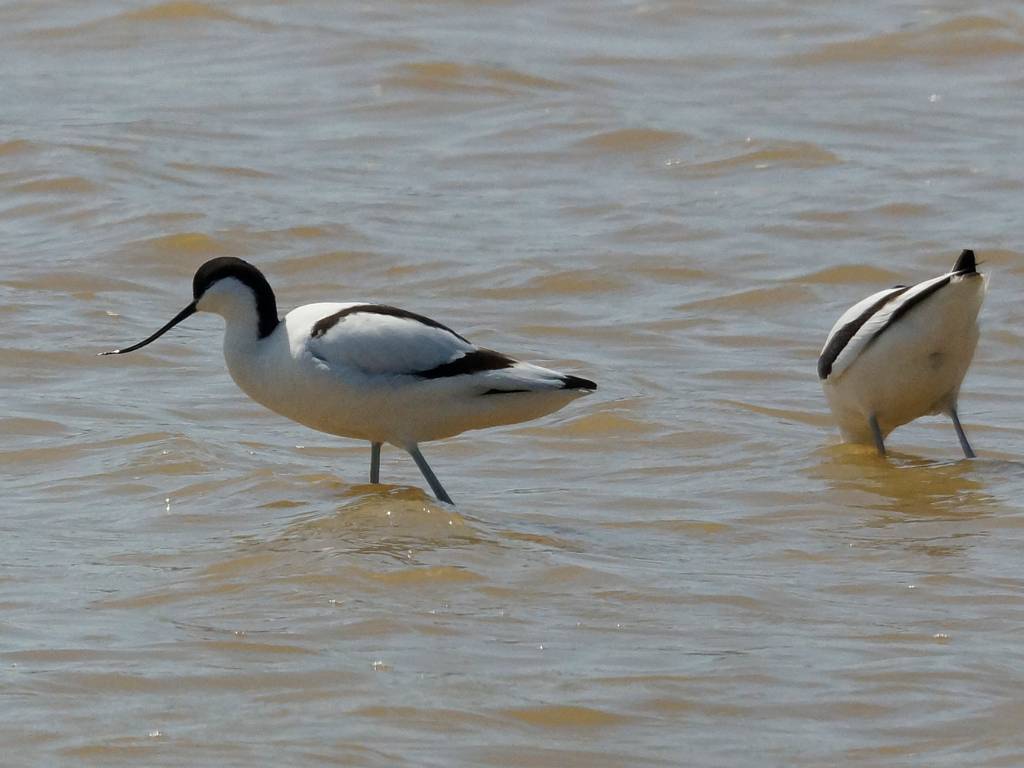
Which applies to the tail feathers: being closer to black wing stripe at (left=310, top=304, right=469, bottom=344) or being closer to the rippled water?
black wing stripe at (left=310, top=304, right=469, bottom=344)

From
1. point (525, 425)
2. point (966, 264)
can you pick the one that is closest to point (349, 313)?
point (525, 425)

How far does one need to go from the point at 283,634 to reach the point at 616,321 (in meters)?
5.54

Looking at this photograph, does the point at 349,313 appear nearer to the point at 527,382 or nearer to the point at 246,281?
the point at 246,281

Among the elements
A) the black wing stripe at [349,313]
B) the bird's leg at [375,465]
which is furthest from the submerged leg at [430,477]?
the black wing stripe at [349,313]

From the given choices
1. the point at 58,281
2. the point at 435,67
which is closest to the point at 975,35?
the point at 435,67

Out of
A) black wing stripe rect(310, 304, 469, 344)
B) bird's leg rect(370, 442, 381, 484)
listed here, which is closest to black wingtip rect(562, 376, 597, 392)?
black wing stripe rect(310, 304, 469, 344)

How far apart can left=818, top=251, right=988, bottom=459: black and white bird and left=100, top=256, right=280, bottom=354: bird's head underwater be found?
9.04ft

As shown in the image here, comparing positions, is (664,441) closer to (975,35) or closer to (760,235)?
(760,235)

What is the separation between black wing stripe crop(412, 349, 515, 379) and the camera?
7.54 m

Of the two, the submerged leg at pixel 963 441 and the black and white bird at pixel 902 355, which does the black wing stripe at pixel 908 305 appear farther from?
the submerged leg at pixel 963 441

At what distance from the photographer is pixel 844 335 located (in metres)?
8.93

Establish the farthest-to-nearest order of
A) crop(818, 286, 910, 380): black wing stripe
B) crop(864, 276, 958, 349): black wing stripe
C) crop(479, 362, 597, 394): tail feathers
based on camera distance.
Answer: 1. crop(818, 286, 910, 380): black wing stripe
2. crop(864, 276, 958, 349): black wing stripe
3. crop(479, 362, 597, 394): tail feathers

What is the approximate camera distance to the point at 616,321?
1122cm

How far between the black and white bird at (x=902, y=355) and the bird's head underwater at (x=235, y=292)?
2755mm
